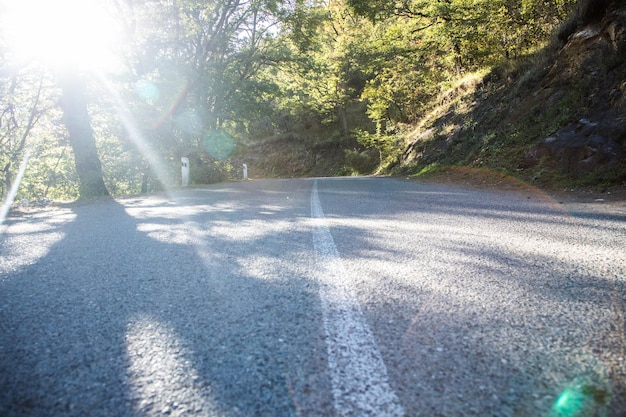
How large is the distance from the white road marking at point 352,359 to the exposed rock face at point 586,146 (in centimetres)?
740

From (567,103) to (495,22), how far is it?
247 inches

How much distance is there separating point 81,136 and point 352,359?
449 inches

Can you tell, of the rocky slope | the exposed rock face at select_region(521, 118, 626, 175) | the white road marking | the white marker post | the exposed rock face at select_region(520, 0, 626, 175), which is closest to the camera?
the white road marking

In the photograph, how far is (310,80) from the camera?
59.2 feet

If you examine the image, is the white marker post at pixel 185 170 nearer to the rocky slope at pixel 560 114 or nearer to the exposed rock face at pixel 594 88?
the rocky slope at pixel 560 114

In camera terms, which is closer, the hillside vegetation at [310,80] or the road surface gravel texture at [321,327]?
the road surface gravel texture at [321,327]

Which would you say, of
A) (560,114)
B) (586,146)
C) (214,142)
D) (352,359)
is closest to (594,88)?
(560,114)

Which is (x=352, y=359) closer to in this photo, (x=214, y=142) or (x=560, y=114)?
(x=560, y=114)

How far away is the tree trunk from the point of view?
978 cm

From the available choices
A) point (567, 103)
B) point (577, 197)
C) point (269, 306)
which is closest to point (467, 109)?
point (567, 103)

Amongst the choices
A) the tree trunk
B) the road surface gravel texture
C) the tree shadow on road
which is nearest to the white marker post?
→ the tree trunk

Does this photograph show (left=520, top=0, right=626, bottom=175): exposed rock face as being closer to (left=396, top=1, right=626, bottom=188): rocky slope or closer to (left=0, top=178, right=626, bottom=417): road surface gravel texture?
(left=396, top=1, right=626, bottom=188): rocky slope

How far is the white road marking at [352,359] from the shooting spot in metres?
1.06

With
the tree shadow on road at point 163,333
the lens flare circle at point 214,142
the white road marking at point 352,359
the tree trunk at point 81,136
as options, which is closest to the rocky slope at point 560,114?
the white road marking at point 352,359
